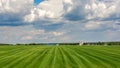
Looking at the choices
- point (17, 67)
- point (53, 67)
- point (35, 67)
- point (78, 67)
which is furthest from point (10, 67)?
point (78, 67)

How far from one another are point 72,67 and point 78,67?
0.62 meters

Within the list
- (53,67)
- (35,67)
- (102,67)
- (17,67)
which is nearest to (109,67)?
(102,67)

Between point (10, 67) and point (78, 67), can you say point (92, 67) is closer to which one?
point (78, 67)

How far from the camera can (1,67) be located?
32312mm

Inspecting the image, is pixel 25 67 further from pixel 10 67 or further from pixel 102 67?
pixel 102 67

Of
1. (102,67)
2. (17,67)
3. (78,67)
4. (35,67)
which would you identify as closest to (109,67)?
(102,67)

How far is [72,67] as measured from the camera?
30.9 metres

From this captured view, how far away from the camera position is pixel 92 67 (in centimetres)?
3098

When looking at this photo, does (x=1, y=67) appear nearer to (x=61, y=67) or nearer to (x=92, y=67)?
(x=61, y=67)

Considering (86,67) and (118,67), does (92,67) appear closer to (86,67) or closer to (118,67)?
(86,67)

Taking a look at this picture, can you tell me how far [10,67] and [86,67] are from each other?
323 inches

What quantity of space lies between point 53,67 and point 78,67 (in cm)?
258

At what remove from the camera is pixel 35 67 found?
104 ft

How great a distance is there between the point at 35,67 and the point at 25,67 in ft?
3.81
